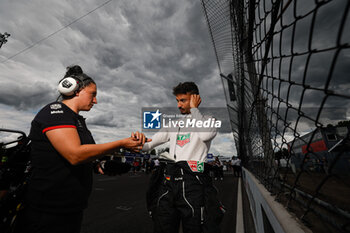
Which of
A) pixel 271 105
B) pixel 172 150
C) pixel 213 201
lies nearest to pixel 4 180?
pixel 172 150

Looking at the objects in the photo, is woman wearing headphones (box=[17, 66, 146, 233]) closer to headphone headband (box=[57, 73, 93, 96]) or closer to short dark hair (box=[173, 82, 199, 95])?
headphone headband (box=[57, 73, 93, 96])

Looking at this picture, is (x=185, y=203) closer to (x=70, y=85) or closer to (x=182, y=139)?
(x=182, y=139)

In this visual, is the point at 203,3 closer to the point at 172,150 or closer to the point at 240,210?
the point at 172,150

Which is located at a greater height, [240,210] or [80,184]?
[80,184]

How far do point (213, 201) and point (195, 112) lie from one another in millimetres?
887

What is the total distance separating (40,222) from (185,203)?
106 cm

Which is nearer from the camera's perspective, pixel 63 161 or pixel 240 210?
pixel 63 161

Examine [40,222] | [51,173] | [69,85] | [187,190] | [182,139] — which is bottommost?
[40,222]

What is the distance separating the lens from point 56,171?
1.17m

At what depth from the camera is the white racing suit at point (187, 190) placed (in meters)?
1.47

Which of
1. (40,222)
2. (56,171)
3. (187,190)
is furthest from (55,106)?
(187,190)

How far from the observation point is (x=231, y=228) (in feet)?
11.0

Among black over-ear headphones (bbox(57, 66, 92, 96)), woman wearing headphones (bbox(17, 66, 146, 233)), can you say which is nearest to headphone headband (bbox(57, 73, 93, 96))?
black over-ear headphones (bbox(57, 66, 92, 96))

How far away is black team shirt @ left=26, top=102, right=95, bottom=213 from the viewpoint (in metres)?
1.15
